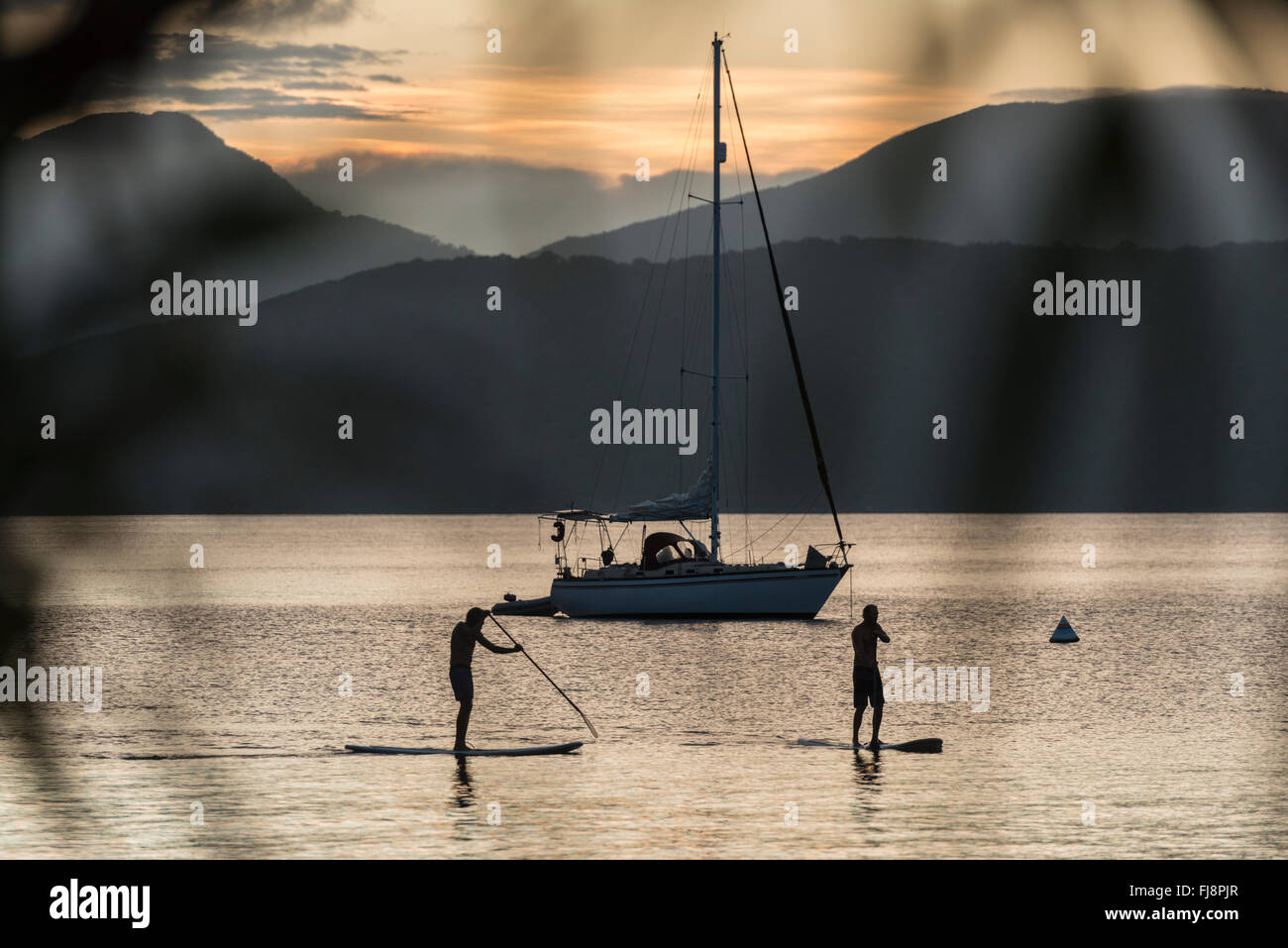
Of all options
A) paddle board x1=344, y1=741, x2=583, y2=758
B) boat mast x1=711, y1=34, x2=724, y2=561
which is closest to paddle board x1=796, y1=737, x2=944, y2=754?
paddle board x1=344, y1=741, x2=583, y2=758

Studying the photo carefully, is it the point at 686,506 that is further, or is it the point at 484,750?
the point at 686,506

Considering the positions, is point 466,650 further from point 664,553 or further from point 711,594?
point 664,553

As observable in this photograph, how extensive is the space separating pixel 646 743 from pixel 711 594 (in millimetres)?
30787

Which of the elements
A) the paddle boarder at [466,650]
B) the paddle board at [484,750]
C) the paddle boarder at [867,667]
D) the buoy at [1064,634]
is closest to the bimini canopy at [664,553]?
the buoy at [1064,634]

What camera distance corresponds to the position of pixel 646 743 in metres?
32.4

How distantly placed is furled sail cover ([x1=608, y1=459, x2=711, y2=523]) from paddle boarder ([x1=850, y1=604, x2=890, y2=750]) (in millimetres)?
35694

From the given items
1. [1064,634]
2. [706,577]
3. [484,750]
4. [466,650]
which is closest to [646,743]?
[484,750]

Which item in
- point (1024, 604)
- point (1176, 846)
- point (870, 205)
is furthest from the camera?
point (1024, 604)

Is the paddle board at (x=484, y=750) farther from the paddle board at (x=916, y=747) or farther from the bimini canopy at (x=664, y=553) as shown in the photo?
the bimini canopy at (x=664, y=553)

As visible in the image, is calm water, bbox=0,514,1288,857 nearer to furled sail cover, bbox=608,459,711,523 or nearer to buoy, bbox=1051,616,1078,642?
buoy, bbox=1051,616,1078,642

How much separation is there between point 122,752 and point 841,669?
2804 centimetres
